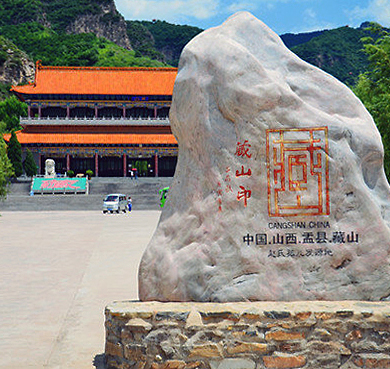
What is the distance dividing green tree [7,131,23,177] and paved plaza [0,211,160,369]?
892 inches

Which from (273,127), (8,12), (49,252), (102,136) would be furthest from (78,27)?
(273,127)

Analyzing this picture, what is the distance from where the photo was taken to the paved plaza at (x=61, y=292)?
4.64 metres

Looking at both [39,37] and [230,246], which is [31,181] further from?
[39,37]

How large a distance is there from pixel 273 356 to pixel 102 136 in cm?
3645

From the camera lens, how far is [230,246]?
13.8ft

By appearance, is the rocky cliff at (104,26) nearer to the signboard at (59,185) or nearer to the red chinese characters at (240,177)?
the signboard at (59,185)

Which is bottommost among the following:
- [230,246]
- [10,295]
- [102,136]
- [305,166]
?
[10,295]

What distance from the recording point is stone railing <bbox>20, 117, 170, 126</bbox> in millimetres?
38625

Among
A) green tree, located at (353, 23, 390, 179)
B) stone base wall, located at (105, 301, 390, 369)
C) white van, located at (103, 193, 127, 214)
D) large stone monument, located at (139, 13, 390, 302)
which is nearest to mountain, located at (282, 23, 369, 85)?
white van, located at (103, 193, 127, 214)

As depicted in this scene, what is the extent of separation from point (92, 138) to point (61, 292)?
32451 mm

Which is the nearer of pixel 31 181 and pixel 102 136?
pixel 31 181

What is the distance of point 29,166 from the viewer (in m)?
35.7

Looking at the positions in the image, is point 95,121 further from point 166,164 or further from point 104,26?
point 104,26

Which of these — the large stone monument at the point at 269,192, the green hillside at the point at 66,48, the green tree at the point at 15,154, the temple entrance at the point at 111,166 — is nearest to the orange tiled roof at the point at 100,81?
the green tree at the point at 15,154
